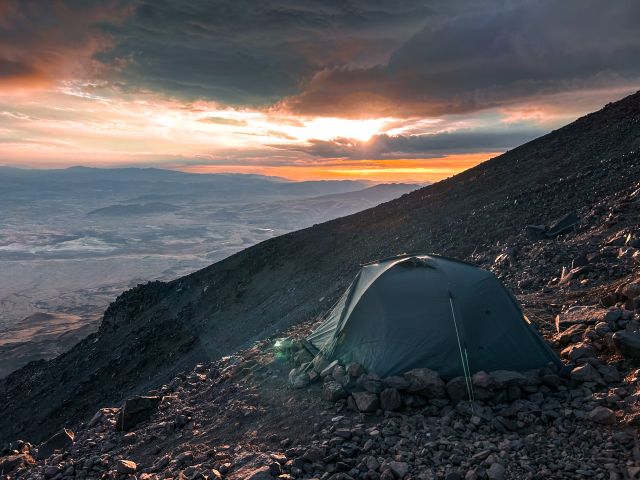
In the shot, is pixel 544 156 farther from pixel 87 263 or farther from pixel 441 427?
pixel 87 263

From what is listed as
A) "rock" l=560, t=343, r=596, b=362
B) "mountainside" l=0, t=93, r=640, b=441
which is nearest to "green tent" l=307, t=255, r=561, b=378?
"rock" l=560, t=343, r=596, b=362

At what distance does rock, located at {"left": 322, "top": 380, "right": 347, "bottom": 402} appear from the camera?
8188 mm

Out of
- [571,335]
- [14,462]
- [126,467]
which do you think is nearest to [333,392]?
[126,467]

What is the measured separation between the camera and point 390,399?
766cm

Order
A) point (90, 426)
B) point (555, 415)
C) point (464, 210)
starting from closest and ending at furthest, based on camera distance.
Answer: point (555, 415), point (90, 426), point (464, 210)

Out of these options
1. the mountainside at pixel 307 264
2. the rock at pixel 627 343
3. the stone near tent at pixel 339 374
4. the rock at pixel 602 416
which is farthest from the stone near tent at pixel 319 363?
the mountainside at pixel 307 264

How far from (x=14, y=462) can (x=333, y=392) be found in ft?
25.9

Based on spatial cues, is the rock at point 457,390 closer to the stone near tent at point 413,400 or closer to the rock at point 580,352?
the stone near tent at point 413,400

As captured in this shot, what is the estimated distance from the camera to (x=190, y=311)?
27.5m

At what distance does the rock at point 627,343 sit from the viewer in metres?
7.25

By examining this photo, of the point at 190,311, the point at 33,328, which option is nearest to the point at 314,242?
the point at 190,311

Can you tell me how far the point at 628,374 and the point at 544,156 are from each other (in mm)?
23889

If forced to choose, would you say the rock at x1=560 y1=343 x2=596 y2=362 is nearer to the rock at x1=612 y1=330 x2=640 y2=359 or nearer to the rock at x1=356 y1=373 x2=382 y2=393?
the rock at x1=612 y1=330 x2=640 y2=359

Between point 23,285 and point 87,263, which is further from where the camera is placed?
point 87,263
